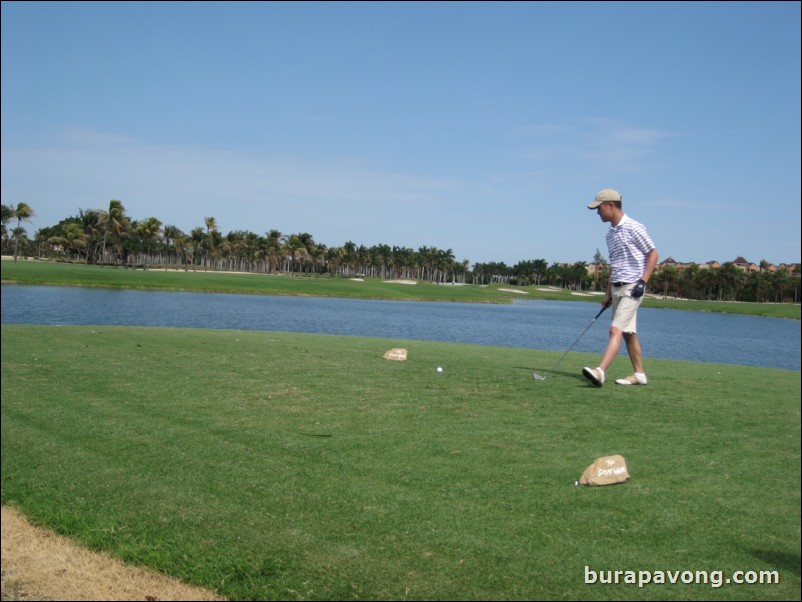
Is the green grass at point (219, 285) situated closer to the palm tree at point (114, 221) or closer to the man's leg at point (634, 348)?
the palm tree at point (114, 221)

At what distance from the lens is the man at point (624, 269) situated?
7.97 m

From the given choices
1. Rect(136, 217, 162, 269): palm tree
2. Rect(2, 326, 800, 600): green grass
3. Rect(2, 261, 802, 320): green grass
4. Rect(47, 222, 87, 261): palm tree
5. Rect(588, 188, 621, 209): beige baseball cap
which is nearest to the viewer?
Rect(2, 326, 800, 600): green grass

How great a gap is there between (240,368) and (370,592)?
7387mm

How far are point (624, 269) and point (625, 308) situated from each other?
48 cm

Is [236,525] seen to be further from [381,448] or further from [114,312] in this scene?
[114,312]

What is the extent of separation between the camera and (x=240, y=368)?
34.7 feet

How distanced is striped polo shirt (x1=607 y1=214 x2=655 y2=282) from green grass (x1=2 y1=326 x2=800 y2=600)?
1.45 metres

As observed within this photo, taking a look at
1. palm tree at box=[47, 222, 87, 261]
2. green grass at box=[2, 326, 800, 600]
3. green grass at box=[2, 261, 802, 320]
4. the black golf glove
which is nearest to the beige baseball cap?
the black golf glove

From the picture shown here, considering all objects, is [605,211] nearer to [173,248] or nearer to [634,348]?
[634,348]

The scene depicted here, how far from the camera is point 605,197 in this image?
789 centimetres


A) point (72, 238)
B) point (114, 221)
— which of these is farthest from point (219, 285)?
point (72, 238)

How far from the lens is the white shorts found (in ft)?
27.3

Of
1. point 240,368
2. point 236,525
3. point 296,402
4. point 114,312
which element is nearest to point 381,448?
point 236,525

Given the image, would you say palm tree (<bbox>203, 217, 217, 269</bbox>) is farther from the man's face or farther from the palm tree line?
the man's face
